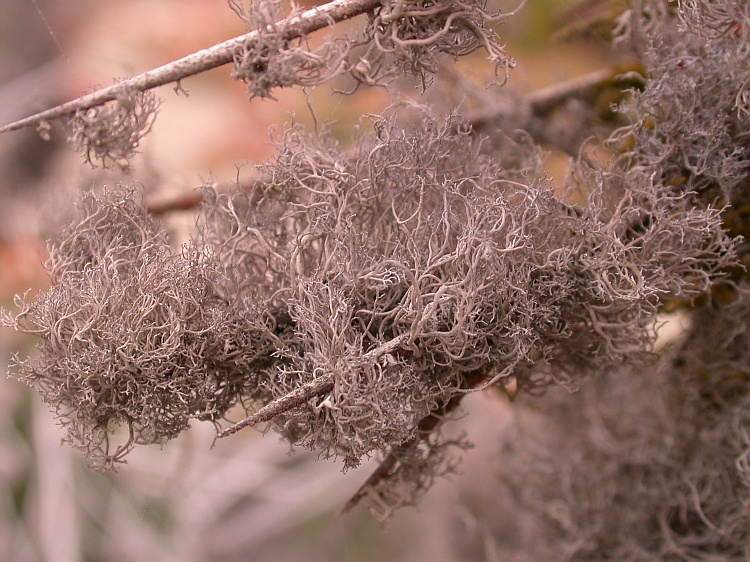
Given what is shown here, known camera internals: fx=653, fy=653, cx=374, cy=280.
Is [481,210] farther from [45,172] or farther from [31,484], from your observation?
[31,484]

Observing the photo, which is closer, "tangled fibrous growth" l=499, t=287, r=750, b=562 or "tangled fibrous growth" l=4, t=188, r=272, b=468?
"tangled fibrous growth" l=4, t=188, r=272, b=468

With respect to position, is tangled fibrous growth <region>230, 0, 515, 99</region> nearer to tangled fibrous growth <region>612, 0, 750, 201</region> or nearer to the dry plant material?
the dry plant material

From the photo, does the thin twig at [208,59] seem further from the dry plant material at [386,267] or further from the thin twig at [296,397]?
the thin twig at [296,397]

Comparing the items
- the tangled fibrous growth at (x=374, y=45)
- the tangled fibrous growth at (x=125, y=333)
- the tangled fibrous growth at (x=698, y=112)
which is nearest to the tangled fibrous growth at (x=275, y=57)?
the tangled fibrous growth at (x=374, y=45)

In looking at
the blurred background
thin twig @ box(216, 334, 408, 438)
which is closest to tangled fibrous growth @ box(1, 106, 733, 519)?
thin twig @ box(216, 334, 408, 438)

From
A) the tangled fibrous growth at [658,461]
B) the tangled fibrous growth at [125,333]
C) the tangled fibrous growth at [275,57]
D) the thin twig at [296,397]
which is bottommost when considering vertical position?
the tangled fibrous growth at [658,461]

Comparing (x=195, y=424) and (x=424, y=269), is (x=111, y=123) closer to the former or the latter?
(x=424, y=269)
